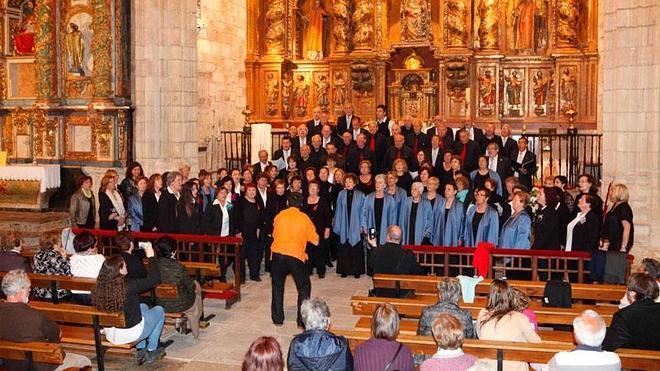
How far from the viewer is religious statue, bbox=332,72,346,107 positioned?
67.4ft

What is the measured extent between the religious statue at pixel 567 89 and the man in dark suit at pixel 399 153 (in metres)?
7.54

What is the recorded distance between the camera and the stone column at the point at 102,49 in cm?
1513

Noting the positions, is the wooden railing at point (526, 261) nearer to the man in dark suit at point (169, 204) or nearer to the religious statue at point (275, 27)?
the man in dark suit at point (169, 204)

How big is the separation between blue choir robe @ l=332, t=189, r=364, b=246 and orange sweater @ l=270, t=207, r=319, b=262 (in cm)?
270

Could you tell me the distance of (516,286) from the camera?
25.8ft

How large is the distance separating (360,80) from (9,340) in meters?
15.4

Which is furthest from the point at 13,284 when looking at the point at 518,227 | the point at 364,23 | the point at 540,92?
the point at 540,92

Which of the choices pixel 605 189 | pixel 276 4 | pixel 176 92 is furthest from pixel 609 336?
pixel 276 4

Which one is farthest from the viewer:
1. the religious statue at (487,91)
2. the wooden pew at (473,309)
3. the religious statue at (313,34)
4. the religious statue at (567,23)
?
the religious statue at (313,34)

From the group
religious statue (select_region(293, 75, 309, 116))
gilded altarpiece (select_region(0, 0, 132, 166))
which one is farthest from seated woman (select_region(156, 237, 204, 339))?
religious statue (select_region(293, 75, 309, 116))

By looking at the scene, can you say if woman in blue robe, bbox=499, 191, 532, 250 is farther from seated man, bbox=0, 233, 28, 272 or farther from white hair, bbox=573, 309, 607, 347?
seated man, bbox=0, 233, 28, 272

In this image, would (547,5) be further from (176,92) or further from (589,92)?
(176,92)

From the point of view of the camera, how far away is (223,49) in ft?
63.3

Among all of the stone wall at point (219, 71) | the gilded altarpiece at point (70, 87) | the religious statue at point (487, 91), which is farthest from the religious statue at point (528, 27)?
the gilded altarpiece at point (70, 87)
